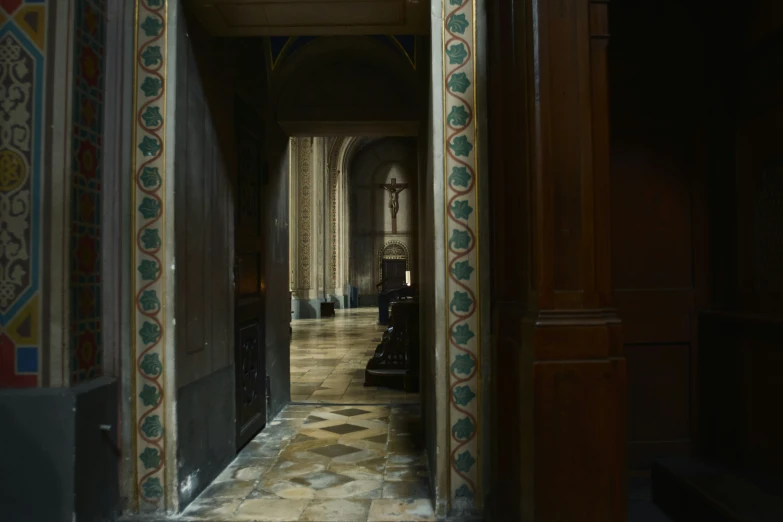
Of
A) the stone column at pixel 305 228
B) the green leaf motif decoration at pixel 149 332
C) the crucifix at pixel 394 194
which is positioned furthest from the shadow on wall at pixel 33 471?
the crucifix at pixel 394 194

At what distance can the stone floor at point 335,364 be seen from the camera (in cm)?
561

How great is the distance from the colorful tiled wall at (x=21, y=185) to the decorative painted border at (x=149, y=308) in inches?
16.9

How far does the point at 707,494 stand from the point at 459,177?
168 cm

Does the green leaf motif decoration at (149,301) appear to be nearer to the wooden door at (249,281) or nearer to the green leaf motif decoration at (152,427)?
the green leaf motif decoration at (152,427)

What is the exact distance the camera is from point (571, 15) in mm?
2029

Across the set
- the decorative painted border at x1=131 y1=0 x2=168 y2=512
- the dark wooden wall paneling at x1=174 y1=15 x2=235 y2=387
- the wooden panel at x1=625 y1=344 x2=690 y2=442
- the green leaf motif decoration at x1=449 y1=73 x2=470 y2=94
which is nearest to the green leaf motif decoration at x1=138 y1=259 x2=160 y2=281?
the decorative painted border at x1=131 y1=0 x2=168 y2=512

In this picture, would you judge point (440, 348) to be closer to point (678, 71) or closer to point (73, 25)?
point (678, 71)

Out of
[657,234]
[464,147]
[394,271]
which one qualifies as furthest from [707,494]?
[394,271]

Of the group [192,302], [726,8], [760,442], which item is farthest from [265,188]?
[760,442]

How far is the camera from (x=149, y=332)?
109 inches

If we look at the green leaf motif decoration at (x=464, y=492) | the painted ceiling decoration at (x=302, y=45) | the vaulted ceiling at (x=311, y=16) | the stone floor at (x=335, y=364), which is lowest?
the stone floor at (x=335, y=364)

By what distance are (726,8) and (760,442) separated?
1.99 m

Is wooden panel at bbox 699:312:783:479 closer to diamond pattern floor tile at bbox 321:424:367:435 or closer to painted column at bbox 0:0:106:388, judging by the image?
diamond pattern floor tile at bbox 321:424:367:435

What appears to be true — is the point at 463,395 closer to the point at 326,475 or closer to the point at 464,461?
the point at 464,461
